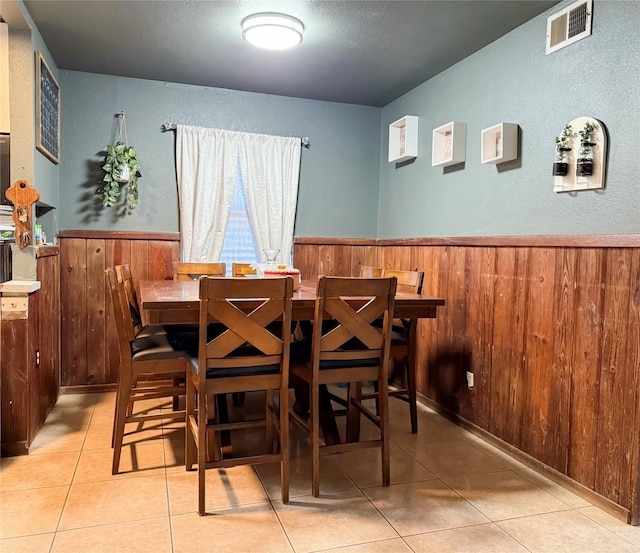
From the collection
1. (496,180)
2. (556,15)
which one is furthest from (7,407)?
(556,15)

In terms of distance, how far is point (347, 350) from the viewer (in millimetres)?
2410

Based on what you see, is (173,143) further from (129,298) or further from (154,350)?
(154,350)

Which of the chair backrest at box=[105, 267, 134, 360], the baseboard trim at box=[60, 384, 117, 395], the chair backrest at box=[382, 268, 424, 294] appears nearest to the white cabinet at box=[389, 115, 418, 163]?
the chair backrest at box=[382, 268, 424, 294]

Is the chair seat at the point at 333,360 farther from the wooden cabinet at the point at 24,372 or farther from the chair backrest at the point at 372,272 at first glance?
the wooden cabinet at the point at 24,372

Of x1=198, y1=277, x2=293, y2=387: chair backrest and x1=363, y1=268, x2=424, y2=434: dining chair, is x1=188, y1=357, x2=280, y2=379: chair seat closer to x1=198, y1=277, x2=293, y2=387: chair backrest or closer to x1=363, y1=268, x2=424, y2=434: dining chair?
x1=198, y1=277, x2=293, y2=387: chair backrest

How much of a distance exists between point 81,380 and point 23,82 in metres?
2.09

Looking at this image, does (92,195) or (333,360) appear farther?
(92,195)

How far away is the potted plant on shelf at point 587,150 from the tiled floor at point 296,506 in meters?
1.50

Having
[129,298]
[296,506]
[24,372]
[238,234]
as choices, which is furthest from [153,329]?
[296,506]

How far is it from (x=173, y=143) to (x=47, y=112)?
3.15 ft

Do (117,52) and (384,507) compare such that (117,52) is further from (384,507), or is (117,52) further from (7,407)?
(384,507)

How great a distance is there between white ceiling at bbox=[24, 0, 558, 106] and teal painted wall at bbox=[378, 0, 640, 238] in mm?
167

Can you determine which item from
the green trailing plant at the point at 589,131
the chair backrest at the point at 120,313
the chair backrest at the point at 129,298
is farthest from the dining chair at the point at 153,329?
the green trailing plant at the point at 589,131

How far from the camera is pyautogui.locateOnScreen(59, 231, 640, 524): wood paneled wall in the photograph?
219cm
